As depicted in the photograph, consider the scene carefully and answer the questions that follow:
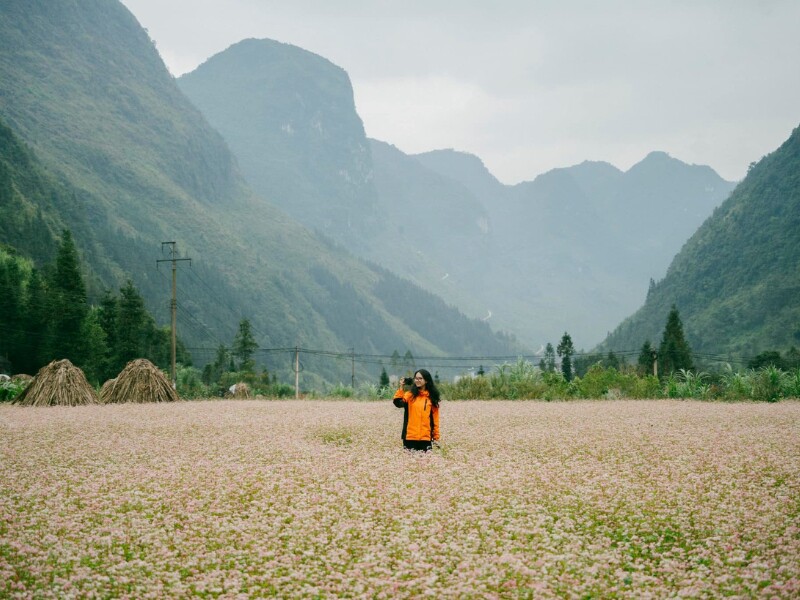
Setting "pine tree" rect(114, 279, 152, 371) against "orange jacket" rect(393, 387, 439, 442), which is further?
"pine tree" rect(114, 279, 152, 371)

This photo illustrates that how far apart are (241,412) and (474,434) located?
1230 cm

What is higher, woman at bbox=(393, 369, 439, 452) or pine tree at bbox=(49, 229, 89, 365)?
pine tree at bbox=(49, 229, 89, 365)

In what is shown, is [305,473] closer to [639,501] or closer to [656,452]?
[639,501]

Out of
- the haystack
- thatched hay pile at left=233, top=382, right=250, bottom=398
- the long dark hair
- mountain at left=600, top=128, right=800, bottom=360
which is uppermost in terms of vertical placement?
mountain at left=600, top=128, right=800, bottom=360

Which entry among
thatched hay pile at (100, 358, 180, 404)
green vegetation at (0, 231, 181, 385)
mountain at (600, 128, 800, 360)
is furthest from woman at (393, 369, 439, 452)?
mountain at (600, 128, 800, 360)

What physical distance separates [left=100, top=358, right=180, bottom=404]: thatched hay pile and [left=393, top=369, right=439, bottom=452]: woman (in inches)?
908

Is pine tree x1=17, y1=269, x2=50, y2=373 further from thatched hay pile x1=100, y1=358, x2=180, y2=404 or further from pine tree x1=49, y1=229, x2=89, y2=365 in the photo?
thatched hay pile x1=100, y1=358, x2=180, y2=404

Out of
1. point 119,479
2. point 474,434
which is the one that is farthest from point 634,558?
point 474,434

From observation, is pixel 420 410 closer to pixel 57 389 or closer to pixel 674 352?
pixel 57 389

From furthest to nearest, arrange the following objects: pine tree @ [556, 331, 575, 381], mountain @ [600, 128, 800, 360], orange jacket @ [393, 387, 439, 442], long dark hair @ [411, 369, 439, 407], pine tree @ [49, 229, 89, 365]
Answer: mountain @ [600, 128, 800, 360] < pine tree @ [556, 331, 575, 381] < pine tree @ [49, 229, 89, 365] < orange jacket @ [393, 387, 439, 442] < long dark hair @ [411, 369, 439, 407]

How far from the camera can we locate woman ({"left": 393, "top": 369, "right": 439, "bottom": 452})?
44.5 ft

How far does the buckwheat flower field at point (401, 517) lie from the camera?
7.22 metres

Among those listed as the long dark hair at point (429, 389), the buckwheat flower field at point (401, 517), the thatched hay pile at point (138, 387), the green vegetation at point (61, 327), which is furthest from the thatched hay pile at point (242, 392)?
the long dark hair at point (429, 389)

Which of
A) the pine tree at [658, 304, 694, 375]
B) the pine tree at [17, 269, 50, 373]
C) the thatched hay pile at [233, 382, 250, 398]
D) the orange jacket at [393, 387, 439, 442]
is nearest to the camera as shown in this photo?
the orange jacket at [393, 387, 439, 442]
